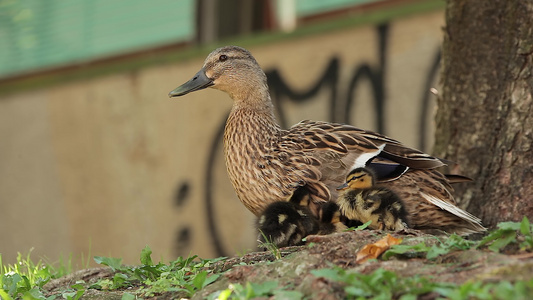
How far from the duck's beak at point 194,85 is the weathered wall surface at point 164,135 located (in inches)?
→ 103

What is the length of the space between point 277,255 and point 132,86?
213 inches

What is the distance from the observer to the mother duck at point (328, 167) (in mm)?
4887

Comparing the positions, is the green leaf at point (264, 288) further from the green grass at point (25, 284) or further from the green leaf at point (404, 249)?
the green grass at point (25, 284)

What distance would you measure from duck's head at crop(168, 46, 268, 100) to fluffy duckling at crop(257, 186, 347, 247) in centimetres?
120

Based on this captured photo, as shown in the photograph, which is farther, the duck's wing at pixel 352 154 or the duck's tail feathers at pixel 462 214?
the duck's wing at pixel 352 154

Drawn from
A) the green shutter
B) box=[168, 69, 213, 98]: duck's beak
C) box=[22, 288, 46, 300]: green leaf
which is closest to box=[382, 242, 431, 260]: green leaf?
box=[22, 288, 46, 300]: green leaf

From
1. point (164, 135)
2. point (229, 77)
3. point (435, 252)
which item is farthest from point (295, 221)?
point (164, 135)

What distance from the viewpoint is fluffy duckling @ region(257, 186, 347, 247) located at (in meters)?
4.59

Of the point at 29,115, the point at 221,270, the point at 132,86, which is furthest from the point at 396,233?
the point at 29,115

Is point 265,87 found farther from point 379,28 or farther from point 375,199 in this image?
point 379,28

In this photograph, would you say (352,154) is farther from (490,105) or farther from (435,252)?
(435,252)

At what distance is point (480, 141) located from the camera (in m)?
5.40

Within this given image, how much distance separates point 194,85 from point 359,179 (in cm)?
161

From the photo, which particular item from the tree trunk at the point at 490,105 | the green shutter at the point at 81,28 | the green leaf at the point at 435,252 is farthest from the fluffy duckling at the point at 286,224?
the green shutter at the point at 81,28
